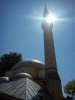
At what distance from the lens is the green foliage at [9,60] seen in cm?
3012

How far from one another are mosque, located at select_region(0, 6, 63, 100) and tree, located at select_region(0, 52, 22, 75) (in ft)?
27.9

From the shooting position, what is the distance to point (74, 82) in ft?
120

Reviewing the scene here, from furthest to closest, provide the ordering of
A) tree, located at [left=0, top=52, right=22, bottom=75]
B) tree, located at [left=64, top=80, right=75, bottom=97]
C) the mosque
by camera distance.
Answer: tree, located at [left=64, top=80, right=75, bottom=97] < tree, located at [left=0, top=52, right=22, bottom=75] < the mosque

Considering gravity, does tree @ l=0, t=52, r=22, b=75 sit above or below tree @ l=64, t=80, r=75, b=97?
above

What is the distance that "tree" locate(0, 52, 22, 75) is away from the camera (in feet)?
98.6

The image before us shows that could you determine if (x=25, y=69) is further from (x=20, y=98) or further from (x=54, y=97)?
(x=20, y=98)

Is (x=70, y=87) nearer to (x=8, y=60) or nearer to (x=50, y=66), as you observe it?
(x=8, y=60)


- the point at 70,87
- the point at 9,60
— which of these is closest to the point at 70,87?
the point at 70,87

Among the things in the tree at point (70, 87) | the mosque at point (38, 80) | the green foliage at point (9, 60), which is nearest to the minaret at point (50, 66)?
the mosque at point (38, 80)

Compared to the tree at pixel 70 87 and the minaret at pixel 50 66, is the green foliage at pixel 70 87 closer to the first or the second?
the tree at pixel 70 87

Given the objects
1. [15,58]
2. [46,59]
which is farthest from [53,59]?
[15,58]

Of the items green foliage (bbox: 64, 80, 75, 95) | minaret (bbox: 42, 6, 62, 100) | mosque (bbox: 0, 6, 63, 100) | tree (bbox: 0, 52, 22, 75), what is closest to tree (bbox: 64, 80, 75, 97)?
green foliage (bbox: 64, 80, 75, 95)

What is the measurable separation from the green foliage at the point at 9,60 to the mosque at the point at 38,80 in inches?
335

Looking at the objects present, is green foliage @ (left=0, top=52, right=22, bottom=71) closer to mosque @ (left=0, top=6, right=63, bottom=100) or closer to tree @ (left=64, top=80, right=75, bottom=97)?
mosque @ (left=0, top=6, right=63, bottom=100)
